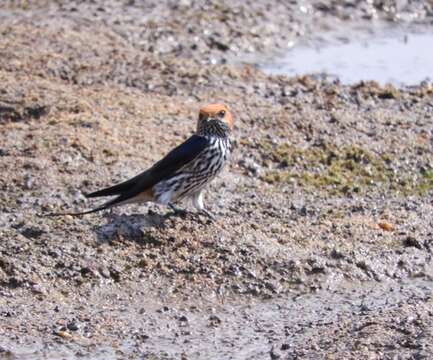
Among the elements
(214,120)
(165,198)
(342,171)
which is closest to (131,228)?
(165,198)

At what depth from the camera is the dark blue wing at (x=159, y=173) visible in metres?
8.51

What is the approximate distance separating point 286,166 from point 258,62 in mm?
3488

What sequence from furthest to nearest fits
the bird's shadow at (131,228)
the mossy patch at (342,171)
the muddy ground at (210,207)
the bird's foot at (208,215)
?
the mossy patch at (342,171), the bird's foot at (208,215), the bird's shadow at (131,228), the muddy ground at (210,207)

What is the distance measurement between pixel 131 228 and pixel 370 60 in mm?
5989

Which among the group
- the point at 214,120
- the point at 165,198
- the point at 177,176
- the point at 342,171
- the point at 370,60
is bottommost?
the point at 370,60

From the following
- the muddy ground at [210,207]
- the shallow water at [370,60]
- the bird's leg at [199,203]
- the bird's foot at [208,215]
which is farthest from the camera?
the shallow water at [370,60]

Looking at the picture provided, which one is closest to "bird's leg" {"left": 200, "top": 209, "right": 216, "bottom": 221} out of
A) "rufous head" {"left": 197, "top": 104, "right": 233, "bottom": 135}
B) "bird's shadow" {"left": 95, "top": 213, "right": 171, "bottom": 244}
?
"bird's shadow" {"left": 95, "top": 213, "right": 171, "bottom": 244}

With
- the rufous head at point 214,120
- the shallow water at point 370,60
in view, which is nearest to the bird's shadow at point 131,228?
the rufous head at point 214,120

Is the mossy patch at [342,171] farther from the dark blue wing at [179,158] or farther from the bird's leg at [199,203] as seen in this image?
the dark blue wing at [179,158]

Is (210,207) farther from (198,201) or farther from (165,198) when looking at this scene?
(165,198)

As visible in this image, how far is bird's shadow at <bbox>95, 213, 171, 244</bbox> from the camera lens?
8.42 meters

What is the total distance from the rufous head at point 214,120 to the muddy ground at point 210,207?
56cm

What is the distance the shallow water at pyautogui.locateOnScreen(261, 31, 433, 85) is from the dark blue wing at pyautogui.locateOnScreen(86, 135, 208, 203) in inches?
178

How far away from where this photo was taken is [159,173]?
8.53 metres
